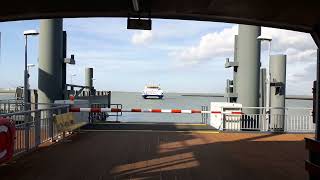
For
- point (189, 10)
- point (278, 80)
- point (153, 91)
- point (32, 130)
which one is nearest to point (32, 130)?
point (32, 130)

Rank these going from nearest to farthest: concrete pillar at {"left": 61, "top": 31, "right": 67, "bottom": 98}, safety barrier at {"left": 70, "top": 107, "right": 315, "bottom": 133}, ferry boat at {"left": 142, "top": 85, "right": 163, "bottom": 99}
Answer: safety barrier at {"left": 70, "top": 107, "right": 315, "bottom": 133} → concrete pillar at {"left": 61, "top": 31, "right": 67, "bottom": 98} → ferry boat at {"left": 142, "top": 85, "right": 163, "bottom": 99}

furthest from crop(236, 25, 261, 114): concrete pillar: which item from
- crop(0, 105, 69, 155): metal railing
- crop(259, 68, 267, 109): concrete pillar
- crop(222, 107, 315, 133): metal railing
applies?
crop(0, 105, 69, 155): metal railing

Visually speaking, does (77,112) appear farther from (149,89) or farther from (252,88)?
(149,89)

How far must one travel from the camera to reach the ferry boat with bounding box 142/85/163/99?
403 ft

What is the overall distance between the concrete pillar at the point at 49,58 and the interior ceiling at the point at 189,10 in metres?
12.6

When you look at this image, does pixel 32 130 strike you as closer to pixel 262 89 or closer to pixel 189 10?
pixel 189 10

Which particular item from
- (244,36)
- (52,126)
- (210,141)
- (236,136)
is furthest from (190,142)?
(244,36)

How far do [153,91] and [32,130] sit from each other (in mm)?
110913

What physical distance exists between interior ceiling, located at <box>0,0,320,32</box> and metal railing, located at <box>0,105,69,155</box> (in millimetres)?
2466

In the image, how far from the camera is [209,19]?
9328 mm

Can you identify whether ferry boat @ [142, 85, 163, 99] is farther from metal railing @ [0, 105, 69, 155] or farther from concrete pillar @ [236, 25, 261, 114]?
metal railing @ [0, 105, 69, 155]

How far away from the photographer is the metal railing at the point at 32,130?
11273mm

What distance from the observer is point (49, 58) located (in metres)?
21.7

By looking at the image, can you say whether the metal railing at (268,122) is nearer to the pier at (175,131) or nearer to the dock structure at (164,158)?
the pier at (175,131)
